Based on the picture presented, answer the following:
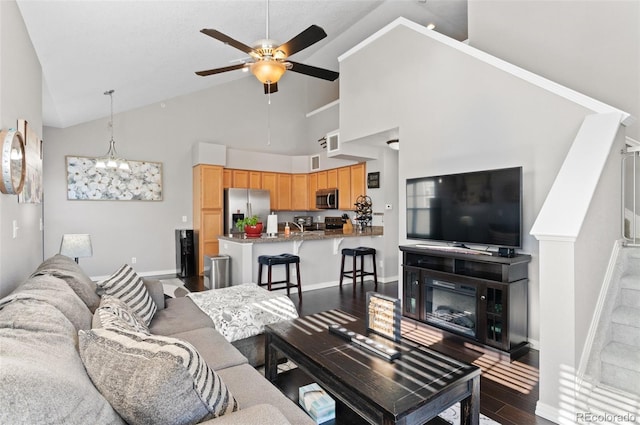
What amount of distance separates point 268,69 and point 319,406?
2.62 m

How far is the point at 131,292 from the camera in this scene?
2346mm

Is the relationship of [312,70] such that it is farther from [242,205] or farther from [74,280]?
[242,205]

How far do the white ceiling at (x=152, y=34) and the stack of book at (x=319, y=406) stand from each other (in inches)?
109

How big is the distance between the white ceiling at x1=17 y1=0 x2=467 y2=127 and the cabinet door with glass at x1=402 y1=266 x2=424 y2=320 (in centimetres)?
282

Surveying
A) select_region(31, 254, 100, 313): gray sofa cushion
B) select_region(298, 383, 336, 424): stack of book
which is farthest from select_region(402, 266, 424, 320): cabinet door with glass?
select_region(31, 254, 100, 313): gray sofa cushion

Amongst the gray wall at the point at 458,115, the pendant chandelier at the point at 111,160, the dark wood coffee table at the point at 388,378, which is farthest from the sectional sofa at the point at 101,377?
the pendant chandelier at the point at 111,160

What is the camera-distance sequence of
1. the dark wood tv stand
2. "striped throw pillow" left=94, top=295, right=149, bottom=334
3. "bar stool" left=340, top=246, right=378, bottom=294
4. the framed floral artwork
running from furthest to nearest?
the framed floral artwork → "bar stool" left=340, top=246, right=378, bottom=294 → the dark wood tv stand → "striped throw pillow" left=94, top=295, right=149, bottom=334

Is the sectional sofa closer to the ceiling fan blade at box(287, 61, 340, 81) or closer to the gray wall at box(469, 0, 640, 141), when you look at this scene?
the ceiling fan blade at box(287, 61, 340, 81)

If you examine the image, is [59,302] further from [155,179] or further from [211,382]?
[155,179]

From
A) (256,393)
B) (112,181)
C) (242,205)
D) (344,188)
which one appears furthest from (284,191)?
(256,393)

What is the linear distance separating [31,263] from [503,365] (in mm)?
4115

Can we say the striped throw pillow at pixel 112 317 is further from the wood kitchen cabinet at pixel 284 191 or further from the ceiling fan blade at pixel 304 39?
the wood kitchen cabinet at pixel 284 191

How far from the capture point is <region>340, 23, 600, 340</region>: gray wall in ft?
9.95

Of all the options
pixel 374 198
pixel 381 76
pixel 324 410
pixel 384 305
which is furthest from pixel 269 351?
pixel 374 198
